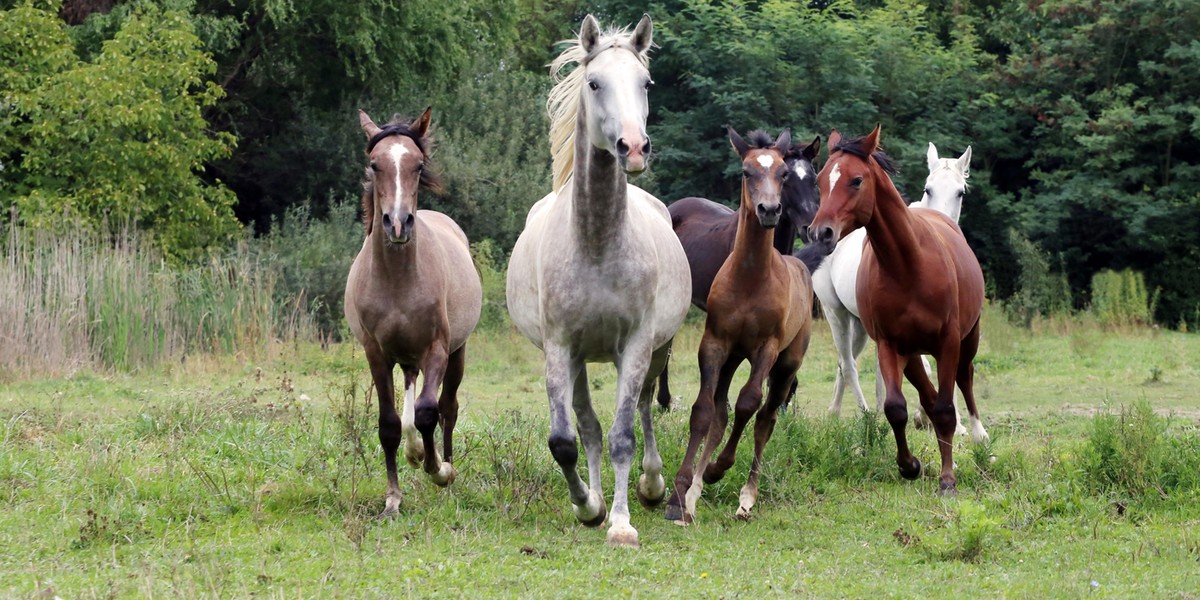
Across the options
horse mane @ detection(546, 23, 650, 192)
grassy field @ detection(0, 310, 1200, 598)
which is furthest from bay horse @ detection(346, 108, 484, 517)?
horse mane @ detection(546, 23, 650, 192)

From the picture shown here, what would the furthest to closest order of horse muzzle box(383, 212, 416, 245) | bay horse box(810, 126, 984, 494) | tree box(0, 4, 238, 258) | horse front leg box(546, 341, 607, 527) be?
tree box(0, 4, 238, 258), bay horse box(810, 126, 984, 494), horse muzzle box(383, 212, 416, 245), horse front leg box(546, 341, 607, 527)

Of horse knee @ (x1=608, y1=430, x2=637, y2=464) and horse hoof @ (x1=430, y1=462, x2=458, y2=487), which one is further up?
horse knee @ (x1=608, y1=430, x2=637, y2=464)

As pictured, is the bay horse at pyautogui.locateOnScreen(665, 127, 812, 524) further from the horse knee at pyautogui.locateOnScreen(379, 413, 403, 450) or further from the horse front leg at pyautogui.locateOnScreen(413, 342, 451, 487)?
the horse knee at pyautogui.locateOnScreen(379, 413, 403, 450)

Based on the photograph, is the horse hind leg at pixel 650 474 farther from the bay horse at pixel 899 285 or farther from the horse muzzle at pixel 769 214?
the bay horse at pixel 899 285

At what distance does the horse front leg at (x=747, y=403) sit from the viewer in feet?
22.3

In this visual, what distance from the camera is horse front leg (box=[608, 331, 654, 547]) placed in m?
5.88

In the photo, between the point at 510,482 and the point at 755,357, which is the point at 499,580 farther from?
the point at 755,357

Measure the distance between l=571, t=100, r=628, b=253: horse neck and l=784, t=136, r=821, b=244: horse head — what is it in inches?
103

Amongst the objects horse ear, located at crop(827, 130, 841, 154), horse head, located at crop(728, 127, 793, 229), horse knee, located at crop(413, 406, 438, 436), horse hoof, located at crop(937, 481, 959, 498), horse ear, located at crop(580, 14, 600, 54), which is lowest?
horse hoof, located at crop(937, 481, 959, 498)

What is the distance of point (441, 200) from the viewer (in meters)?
23.3

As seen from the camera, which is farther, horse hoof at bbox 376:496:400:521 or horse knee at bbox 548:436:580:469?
horse hoof at bbox 376:496:400:521

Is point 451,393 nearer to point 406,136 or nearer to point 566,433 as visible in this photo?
point 406,136

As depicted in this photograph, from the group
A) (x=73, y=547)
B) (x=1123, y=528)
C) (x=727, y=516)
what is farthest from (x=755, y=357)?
(x=73, y=547)

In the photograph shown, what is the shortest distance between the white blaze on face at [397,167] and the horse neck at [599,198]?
89cm
